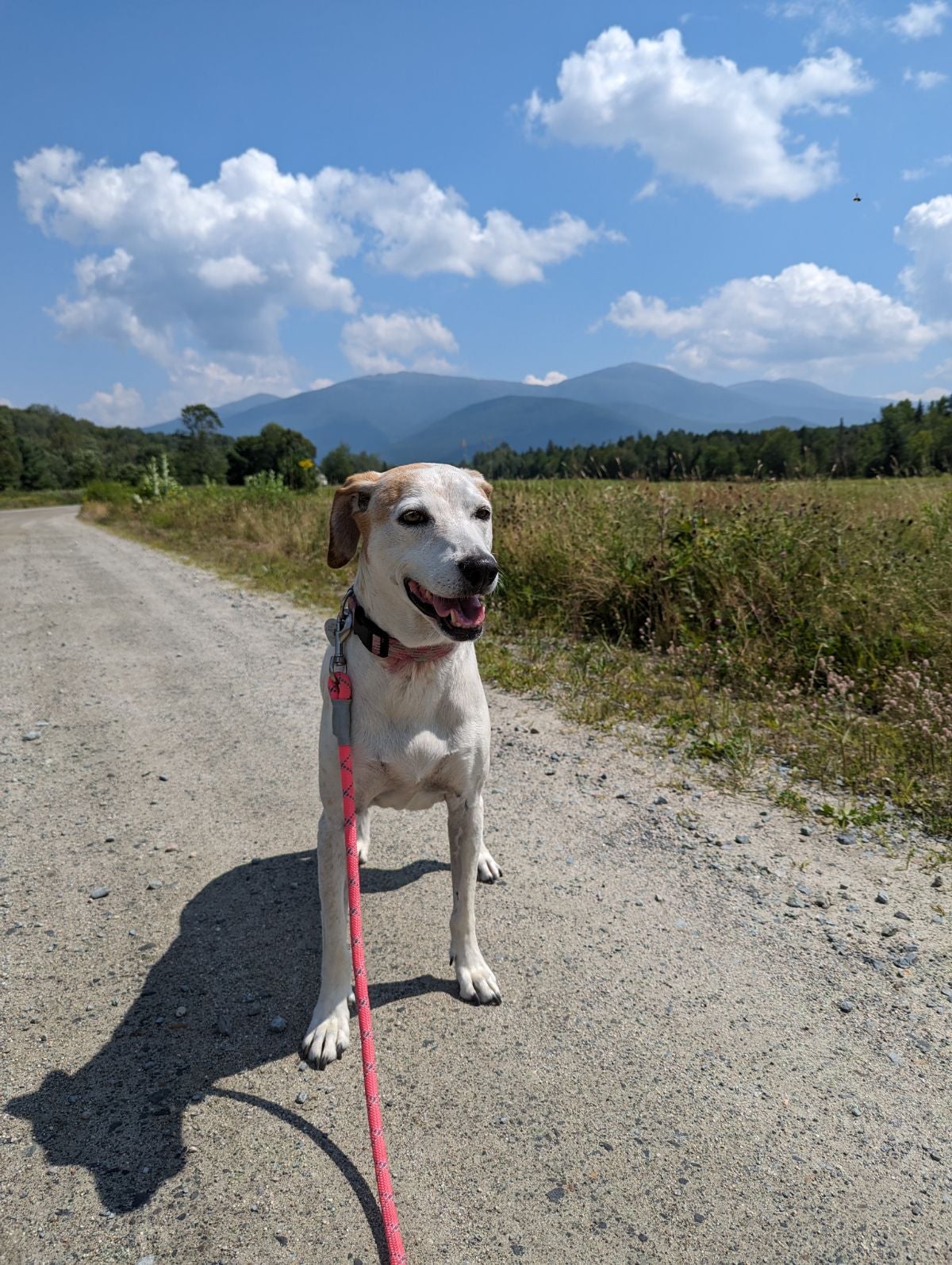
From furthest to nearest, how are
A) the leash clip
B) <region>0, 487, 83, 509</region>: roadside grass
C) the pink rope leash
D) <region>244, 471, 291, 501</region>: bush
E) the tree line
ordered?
the tree line → <region>0, 487, 83, 509</region>: roadside grass → <region>244, 471, 291, 501</region>: bush → the leash clip → the pink rope leash

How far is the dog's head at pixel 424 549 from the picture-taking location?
219cm

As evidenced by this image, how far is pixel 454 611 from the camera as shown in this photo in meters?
2.21

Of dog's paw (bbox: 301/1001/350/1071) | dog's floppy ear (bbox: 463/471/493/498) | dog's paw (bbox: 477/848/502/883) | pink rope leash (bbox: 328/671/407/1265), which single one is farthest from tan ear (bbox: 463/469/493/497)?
dog's paw (bbox: 301/1001/350/1071)

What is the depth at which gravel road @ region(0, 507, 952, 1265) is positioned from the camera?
5.65 ft

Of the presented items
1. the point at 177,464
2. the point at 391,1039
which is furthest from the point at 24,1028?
the point at 177,464

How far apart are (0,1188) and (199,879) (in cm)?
146

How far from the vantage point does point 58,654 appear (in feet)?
23.1

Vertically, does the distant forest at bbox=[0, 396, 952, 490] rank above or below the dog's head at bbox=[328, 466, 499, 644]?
above

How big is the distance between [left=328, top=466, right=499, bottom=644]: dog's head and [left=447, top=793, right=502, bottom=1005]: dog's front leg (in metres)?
0.69

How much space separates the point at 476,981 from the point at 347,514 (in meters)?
1.83

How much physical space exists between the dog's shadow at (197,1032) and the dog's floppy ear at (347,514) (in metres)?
1.54

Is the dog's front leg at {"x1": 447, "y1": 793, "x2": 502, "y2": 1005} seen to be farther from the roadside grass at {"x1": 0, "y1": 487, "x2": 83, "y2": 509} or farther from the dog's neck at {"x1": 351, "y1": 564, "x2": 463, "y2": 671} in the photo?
the roadside grass at {"x1": 0, "y1": 487, "x2": 83, "y2": 509}

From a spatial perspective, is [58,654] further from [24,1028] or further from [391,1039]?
[391,1039]

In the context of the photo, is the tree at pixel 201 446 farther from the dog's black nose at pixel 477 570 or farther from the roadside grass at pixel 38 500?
the dog's black nose at pixel 477 570
